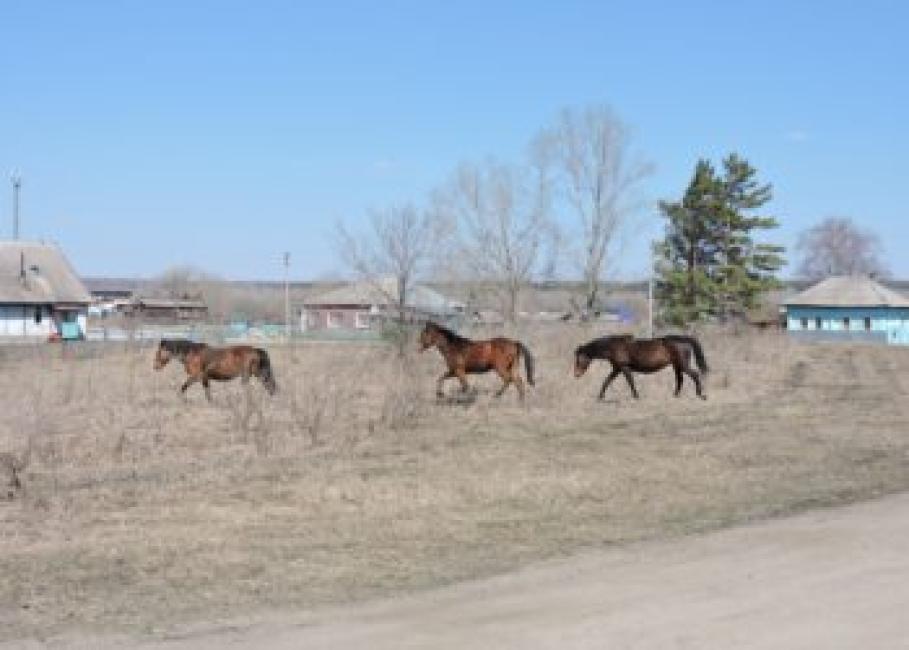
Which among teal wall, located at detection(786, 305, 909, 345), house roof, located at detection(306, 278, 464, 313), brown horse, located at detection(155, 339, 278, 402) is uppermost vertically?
house roof, located at detection(306, 278, 464, 313)

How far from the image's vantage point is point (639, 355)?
25594 millimetres

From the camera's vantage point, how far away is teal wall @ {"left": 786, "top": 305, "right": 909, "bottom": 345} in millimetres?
95125

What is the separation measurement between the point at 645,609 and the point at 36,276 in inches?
3044

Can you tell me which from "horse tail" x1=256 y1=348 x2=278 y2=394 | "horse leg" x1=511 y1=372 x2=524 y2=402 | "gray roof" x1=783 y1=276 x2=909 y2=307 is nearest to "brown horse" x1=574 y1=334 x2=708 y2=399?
"horse leg" x1=511 y1=372 x2=524 y2=402

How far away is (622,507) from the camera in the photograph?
12.4 metres

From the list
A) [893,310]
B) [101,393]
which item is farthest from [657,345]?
[893,310]

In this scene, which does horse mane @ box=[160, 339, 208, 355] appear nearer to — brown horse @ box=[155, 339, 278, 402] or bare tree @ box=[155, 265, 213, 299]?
brown horse @ box=[155, 339, 278, 402]

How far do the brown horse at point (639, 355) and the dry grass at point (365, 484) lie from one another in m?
0.78

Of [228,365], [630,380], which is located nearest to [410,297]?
[228,365]

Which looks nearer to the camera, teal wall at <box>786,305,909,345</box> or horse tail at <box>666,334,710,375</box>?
horse tail at <box>666,334,710,375</box>

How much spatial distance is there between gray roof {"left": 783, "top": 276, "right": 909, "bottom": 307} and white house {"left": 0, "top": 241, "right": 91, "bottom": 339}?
53261mm

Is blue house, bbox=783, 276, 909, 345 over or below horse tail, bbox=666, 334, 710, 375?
over

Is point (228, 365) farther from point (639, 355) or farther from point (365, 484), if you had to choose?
point (365, 484)

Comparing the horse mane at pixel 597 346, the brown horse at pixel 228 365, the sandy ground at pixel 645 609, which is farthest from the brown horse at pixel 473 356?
the sandy ground at pixel 645 609
